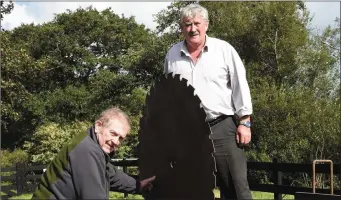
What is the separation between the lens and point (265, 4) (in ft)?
73.8

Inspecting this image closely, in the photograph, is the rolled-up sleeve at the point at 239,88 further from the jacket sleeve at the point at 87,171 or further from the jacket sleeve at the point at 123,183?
the jacket sleeve at the point at 87,171

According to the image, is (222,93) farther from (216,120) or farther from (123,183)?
(123,183)

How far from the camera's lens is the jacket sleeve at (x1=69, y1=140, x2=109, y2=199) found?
321cm

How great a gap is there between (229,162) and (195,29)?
0.91 metres

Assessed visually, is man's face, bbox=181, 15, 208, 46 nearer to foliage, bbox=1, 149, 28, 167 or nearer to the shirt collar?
the shirt collar

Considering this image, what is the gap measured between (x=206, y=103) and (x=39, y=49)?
1373 inches

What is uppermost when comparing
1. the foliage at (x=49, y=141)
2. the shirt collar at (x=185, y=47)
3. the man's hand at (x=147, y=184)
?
the shirt collar at (x=185, y=47)

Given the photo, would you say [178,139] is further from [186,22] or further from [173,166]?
[186,22]

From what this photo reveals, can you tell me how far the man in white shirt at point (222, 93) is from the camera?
3.75 m

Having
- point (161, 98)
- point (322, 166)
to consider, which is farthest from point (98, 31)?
point (161, 98)

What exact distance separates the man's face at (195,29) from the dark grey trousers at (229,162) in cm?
57

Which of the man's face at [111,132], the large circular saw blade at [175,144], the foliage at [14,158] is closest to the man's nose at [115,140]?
the man's face at [111,132]

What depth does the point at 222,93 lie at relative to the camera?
3.85 m

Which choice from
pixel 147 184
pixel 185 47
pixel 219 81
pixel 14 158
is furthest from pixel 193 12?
pixel 14 158
